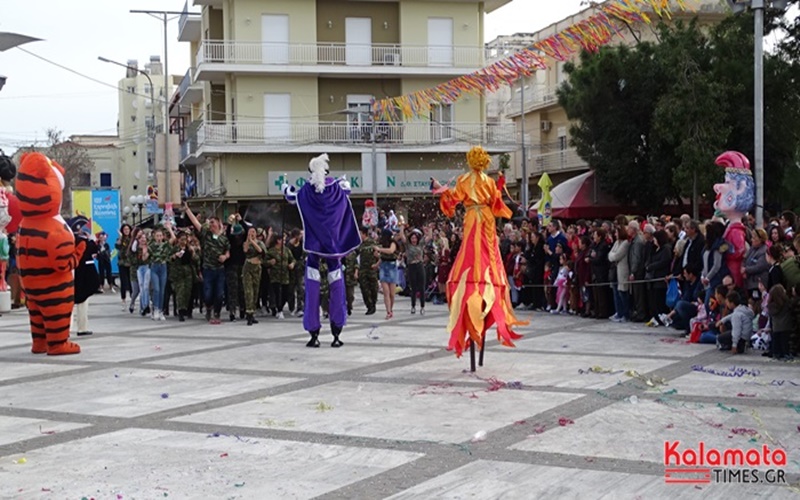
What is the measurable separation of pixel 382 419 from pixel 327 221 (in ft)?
18.1

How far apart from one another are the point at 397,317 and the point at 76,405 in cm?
893

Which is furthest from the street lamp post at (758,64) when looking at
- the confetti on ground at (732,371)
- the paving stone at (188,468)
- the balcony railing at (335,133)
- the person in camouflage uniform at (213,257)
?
the balcony railing at (335,133)

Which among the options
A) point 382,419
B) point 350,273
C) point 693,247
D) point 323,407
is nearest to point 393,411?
point 382,419

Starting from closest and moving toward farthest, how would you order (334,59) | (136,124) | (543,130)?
(334,59), (543,130), (136,124)

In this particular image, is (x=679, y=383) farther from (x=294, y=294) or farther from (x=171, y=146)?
(x=171, y=146)

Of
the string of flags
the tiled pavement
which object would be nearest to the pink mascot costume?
the tiled pavement

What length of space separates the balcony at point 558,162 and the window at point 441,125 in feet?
18.1

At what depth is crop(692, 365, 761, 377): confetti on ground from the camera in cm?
1010

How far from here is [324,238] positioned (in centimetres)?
1317

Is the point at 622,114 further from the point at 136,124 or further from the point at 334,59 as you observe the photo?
the point at 136,124

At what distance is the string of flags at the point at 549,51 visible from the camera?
11.7 m

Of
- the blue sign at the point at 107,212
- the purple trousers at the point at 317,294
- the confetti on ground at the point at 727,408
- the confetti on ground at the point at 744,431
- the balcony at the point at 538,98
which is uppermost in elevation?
the balcony at the point at 538,98

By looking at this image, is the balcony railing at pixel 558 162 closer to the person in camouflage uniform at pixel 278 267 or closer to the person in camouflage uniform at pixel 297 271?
the person in camouflage uniform at pixel 297 271

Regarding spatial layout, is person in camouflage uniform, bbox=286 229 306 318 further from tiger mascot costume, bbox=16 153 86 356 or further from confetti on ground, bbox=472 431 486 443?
confetti on ground, bbox=472 431 486 443
